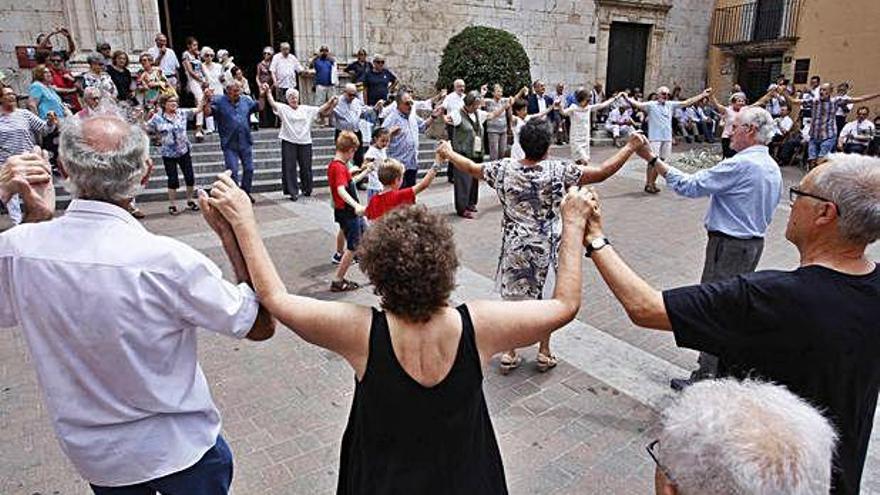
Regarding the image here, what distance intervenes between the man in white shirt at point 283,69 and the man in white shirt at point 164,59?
1.90 metres

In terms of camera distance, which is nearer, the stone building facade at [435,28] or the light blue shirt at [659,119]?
the light blue shirt at [659,119]

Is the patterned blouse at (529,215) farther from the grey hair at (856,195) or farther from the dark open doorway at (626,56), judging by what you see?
the dark open doorway at (626,56)

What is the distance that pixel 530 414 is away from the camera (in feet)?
12.2

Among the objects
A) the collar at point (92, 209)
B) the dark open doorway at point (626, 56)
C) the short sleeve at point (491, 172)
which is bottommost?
the short sleeve at point (491, 172)

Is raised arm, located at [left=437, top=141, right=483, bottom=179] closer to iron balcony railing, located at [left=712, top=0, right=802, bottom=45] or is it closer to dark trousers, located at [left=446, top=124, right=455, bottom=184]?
dark trousers, located at [left=446, top=124, right=455, bottom=184]

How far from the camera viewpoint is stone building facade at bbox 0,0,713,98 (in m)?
10.9

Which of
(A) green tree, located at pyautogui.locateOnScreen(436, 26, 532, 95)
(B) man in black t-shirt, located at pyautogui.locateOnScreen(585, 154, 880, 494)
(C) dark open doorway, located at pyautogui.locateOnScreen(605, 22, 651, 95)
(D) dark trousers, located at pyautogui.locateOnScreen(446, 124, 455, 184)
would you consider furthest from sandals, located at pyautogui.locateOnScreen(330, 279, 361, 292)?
(C) dark open doorway, located at pyautogui.locateOnScreen(605, 22, 651, 95)

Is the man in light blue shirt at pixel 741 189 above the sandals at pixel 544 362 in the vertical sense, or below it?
above

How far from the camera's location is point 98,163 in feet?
5.52

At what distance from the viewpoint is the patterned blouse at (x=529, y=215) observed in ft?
12.2

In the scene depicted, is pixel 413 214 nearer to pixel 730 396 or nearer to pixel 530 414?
pixel 730 396

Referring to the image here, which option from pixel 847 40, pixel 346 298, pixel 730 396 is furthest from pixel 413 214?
pixel 847 40

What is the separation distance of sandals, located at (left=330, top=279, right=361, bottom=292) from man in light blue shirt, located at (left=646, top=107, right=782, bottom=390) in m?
3.28

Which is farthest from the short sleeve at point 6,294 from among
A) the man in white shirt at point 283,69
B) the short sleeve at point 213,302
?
the man in white shirt at point 283,69
